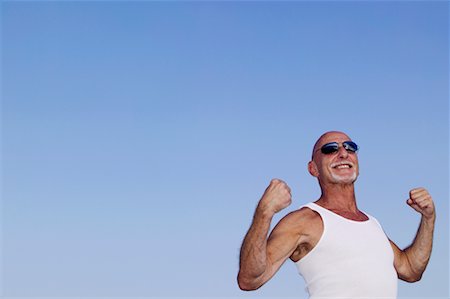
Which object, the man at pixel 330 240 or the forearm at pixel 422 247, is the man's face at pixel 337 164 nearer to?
the man at pixel 330 240

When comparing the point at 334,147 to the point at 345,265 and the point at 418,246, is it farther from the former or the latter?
the point at 418,246

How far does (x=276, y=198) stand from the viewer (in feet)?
23.8

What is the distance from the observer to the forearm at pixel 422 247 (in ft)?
30.1

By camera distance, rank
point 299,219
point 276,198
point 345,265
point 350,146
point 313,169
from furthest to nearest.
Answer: point 313,169
point 350,146
point 299,219
point 345,265
point 276,198

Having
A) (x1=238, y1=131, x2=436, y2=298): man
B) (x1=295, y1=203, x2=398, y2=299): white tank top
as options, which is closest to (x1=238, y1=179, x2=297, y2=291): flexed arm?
(x1=238, y1=131, x2=436, y2=298): man

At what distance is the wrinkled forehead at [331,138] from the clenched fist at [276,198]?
1606 millimetres

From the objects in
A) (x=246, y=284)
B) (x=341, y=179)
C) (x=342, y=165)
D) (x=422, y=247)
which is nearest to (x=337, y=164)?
(x=342, y=165)

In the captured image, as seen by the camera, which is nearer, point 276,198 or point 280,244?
point 276,198

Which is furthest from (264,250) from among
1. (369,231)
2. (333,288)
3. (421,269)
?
(421,269)

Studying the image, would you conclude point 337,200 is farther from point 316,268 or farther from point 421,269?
point 421,269

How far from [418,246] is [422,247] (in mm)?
51

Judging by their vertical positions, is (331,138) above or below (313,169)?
above

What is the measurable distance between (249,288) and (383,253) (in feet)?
5.21

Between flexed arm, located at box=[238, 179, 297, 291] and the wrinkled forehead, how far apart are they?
1.43m
